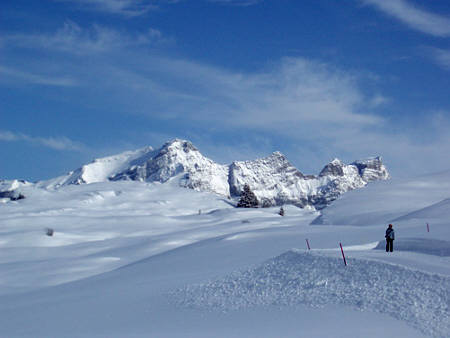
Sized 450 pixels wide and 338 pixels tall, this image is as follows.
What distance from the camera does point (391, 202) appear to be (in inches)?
1813

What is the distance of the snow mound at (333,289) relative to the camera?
11992 mm

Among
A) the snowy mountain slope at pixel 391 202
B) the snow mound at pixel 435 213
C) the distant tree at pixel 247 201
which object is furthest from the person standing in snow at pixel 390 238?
the distant tree at pixel 247 201

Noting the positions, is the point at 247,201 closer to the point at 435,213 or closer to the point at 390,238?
the point at 435,213

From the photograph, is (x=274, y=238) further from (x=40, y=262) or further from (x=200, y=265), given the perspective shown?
(x=40, y=262)

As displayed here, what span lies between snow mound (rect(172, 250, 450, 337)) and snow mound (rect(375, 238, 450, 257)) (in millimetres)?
4378

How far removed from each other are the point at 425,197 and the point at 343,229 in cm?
2242

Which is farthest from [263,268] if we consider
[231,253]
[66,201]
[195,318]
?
[66,201]

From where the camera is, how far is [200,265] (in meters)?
23.4

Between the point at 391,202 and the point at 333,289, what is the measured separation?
1346 inches

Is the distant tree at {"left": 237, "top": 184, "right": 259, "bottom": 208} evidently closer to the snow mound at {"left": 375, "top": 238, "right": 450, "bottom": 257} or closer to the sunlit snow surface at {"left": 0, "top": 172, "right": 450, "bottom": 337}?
the sunlit snow surface at {"left": 0, "top": 172, "right": 450, "bottom": 337}

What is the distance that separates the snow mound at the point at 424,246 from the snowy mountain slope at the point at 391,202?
462 inches

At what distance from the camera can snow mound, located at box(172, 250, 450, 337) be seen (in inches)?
472

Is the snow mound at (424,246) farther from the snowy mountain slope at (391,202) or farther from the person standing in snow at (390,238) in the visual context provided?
the snowy mountain slope at (391,202)

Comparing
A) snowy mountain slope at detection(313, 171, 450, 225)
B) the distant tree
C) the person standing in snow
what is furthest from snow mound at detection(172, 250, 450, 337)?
the distant tree
